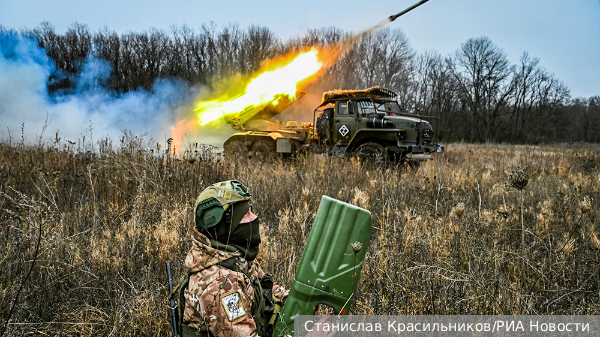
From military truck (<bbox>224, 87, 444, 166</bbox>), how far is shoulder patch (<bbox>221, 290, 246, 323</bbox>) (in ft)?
23.6

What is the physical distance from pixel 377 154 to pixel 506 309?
6425 mm

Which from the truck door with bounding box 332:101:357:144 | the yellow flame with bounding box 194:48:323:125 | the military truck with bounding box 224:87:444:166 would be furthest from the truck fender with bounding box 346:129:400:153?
the yellow flame with bounding box 194:48:323:125

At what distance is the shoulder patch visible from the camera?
1.50 metres

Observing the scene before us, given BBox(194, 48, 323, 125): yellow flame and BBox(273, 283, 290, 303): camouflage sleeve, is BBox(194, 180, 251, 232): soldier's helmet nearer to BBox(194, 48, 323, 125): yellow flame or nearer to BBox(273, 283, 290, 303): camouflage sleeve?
BBox(273, 283, 290, 303): camouflage sleeve

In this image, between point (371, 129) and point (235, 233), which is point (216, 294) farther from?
point (371, 129)

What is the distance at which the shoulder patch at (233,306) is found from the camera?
1496 mm

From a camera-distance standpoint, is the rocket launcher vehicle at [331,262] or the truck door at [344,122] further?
the truck door at [344,122]

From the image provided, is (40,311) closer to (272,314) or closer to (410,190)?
(272,314)

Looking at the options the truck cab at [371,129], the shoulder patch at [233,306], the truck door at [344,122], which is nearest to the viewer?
the shoulder patch at [233,306]

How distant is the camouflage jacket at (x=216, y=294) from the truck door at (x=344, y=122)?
851 cm

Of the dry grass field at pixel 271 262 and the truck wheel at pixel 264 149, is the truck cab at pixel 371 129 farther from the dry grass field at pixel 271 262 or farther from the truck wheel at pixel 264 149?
the dry grass field at pixel 271 262

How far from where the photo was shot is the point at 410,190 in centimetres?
572

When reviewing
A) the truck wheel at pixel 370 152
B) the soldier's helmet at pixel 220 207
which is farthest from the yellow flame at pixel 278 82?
the soldier's helmet at pixel 220 207

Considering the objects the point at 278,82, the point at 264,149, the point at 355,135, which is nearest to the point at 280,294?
the point at 355,135
